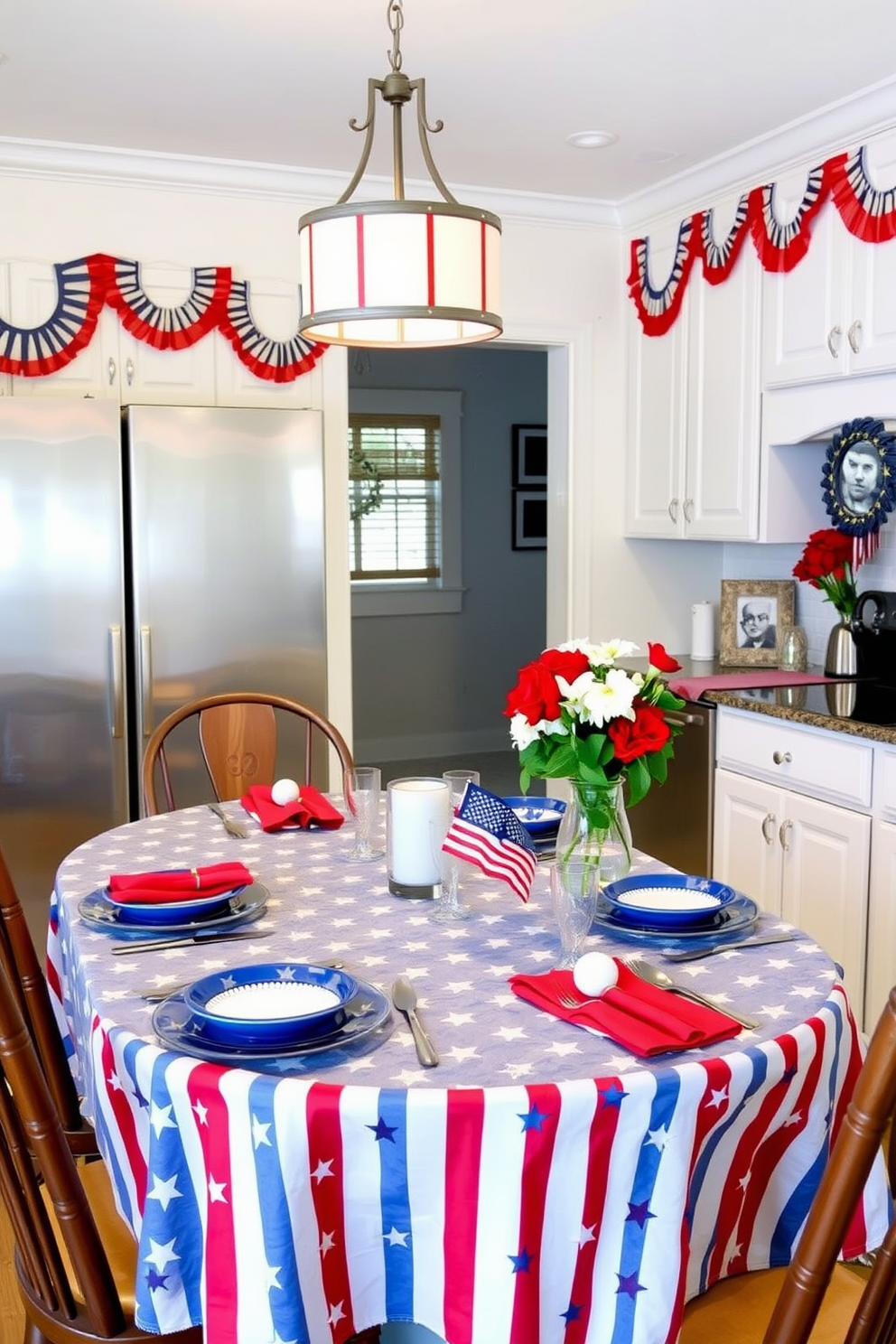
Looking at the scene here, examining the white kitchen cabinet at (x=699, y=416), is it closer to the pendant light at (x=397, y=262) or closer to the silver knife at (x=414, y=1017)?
the pendant light at (x=397, y=262)

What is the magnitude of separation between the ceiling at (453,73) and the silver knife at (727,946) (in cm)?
202

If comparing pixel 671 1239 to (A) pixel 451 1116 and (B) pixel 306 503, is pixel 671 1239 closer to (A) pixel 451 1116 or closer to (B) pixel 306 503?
(A) pixel 451 1116

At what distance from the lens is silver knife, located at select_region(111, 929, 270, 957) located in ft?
5.61

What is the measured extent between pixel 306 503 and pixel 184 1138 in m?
2.61

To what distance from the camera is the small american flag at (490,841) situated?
1759 mm

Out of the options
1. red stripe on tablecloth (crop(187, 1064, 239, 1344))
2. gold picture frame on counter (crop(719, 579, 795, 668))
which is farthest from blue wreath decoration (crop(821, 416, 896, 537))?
red stripe on tablecloth (crop(187, 1064, 239, 1344))

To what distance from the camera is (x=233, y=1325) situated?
127 cm

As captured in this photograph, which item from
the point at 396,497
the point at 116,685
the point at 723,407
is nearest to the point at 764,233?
the point at 723,407

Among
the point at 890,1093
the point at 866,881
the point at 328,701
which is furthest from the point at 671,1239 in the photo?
the point at 328,701

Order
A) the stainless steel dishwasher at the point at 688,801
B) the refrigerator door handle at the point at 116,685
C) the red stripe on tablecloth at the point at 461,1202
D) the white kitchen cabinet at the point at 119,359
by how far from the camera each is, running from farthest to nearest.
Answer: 1. the white kitchen cabinet at the point at 119,359
2. the stainless steel dishwasher at the point at 688,801
3. the refrigerator door handle at the point at 116,685
4. the red stripe on tablecloth at the point at 461,1202

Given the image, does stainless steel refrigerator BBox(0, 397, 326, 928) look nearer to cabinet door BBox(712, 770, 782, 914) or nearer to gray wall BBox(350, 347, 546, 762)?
cabinet door BBox(712, 770, 782, 914)

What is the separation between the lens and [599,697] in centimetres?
165

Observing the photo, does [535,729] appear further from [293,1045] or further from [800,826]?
[800,826]

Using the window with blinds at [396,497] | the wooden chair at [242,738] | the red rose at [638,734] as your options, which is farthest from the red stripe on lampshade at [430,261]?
the window with blinds at [396,497]
